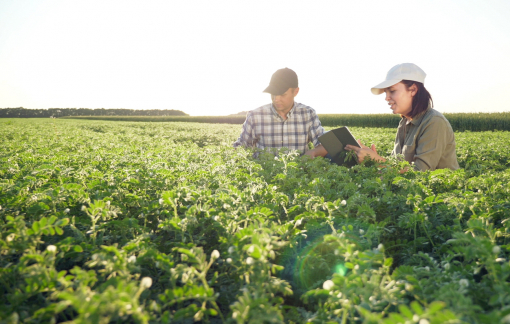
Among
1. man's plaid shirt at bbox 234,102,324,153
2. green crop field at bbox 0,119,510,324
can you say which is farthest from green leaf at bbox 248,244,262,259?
man's plaid shirt at bbox 234,102,324,153

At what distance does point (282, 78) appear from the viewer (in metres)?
5.21

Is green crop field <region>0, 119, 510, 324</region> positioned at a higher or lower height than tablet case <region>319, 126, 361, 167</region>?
lower

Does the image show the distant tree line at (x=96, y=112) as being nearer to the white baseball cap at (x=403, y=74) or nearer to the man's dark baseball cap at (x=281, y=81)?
the man's dark baseball cap at (x=281, y=81)

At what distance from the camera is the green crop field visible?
117cm

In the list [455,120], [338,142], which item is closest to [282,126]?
[338,142]

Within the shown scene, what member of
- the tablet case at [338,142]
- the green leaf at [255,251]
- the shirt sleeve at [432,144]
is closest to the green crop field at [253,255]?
the green leaf at [255,251]

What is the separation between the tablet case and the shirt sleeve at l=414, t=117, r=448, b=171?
868 mm

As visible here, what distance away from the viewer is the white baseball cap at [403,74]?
393 centimetres

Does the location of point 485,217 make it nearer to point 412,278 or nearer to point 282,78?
point 412,278

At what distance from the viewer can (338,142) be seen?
455 centimetres

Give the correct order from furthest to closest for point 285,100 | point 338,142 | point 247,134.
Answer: point 247,134 → point 285,100 → point 338,142

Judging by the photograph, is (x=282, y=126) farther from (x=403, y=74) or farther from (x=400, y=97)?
(x=403, y=74)

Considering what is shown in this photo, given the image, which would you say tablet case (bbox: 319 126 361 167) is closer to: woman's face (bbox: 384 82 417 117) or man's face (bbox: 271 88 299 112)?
woman's face (bbox: 384 82 417 117)

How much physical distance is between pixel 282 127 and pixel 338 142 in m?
1.70
